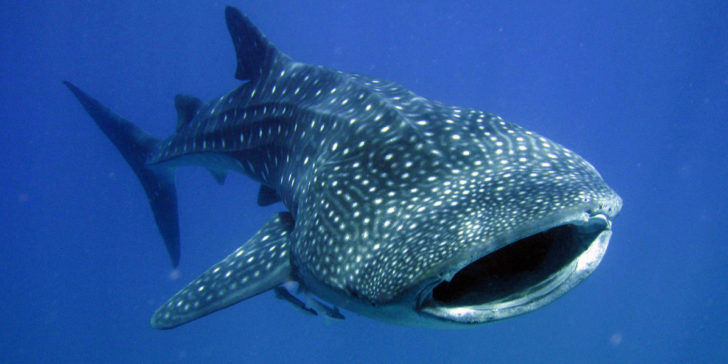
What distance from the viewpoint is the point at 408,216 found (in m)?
2.63


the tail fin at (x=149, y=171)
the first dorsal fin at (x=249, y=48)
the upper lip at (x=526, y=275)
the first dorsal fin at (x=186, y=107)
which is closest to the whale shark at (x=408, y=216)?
the upper lip at (x=526, y=275)

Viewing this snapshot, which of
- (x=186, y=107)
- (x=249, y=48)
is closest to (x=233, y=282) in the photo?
(x=249, y=48)

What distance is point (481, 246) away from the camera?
2057mm

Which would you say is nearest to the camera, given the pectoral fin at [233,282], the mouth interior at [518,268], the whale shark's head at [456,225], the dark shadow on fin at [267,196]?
the whale shark's head at [456,225]

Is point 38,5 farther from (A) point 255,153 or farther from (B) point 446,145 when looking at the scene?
(B) point 446,145

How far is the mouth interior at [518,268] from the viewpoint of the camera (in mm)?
2436

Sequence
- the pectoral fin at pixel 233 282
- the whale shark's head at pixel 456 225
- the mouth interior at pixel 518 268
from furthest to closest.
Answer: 1. the pectoral fin at pixel 233 282
2. the mouth interior at pixel 518 268
3. the whale shark's head at pixel 456 225

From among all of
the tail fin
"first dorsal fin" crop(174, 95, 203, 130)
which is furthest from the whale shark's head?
the tail fin

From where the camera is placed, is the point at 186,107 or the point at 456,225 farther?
the point at 186,107

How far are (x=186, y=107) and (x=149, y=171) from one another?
4.28ft

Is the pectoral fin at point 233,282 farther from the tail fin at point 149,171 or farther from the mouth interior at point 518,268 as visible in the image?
the tail fin at point 149,171

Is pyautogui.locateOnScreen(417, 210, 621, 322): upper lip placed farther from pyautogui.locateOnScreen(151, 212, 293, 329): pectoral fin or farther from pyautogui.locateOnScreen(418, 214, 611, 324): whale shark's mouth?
pyautogui.locateOnScreen(151, 212, 293, 329): pectoral fin

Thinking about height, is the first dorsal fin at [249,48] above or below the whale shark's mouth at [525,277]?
above

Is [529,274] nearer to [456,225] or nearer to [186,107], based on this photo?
[456,225]
